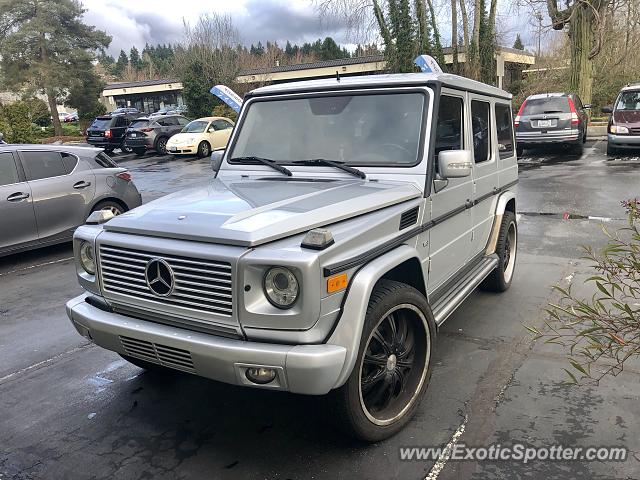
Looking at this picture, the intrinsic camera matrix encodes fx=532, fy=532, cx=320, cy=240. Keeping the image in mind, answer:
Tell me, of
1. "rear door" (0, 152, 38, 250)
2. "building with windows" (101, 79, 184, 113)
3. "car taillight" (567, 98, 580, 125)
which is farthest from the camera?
"building with windows" (101, 79, 184, 113)

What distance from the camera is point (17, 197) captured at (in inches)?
268

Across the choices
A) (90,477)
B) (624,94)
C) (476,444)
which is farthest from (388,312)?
(624,94)

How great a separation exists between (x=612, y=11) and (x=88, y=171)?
2166cm

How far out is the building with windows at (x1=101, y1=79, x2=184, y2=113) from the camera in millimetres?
57938

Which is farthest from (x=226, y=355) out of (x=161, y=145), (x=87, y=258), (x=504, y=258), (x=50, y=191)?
(x=161, y=145)

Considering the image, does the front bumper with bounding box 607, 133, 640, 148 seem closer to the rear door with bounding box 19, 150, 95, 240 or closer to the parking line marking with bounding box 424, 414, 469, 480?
the rear door with bounding box 19, 150, 95, 240

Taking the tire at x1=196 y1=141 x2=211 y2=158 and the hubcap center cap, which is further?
the tire at x1=196 y1=141 x2=211 y2=158

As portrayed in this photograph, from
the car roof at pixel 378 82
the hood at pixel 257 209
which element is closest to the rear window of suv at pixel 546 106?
the car roof at pixel 378 82

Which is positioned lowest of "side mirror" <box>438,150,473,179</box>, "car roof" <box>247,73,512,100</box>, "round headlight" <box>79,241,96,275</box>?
"round headlight" <box>79,241,96,275</box>

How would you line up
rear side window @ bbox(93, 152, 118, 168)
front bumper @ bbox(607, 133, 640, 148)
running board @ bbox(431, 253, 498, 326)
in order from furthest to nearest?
front bumper @ bbox(607, 133, 640, 148), rear side window @ bbox(93, 152, 118, 168), running board @ bbox(431, 253, 498, 326)

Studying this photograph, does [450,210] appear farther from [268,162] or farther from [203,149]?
[203,149]

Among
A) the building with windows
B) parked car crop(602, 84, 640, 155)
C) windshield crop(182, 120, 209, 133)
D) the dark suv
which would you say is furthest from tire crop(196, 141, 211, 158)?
the building with windows

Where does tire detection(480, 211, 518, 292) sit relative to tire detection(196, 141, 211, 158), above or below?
below

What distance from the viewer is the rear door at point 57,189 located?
706cm
